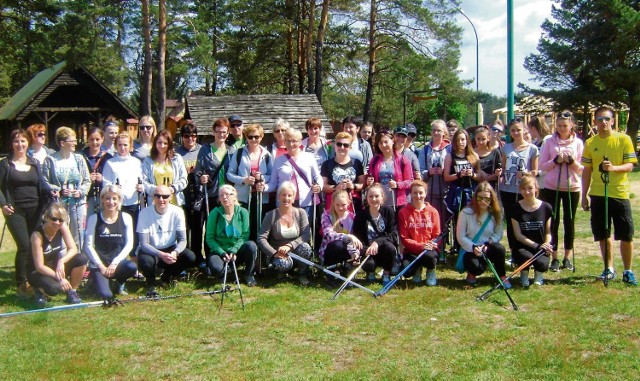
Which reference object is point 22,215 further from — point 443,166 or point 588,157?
point 588,157

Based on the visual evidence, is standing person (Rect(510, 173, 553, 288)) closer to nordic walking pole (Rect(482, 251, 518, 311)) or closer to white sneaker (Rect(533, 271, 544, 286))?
white sneaker (Rect(533, 271, 544, 286))

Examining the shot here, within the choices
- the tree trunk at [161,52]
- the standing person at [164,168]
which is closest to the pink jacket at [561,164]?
the standing person at [164,168]

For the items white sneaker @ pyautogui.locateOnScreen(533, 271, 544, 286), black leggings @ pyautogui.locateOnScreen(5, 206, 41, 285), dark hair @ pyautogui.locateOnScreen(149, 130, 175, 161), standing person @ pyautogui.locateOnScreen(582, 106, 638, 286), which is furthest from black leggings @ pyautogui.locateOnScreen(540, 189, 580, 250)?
black leggings @ pyautogui.locateOnScreen(5, 206, 41, 285)

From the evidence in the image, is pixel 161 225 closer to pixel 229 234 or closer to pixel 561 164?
pixel 229 234

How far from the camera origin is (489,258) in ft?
21.2

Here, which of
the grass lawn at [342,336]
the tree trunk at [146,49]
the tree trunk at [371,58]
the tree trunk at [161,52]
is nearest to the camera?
the grass lawn at [342,336]

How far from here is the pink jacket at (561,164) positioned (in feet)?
22.7

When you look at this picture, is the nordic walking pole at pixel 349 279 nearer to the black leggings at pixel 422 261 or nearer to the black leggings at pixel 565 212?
the black leggings at pixel 422 261

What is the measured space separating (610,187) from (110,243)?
5218 millimetres

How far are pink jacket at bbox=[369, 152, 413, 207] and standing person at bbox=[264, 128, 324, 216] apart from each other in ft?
2.15

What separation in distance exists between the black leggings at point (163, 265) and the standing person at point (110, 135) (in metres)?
1.59

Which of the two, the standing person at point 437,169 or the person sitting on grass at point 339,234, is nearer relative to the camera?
the person sitting on grass at point 339,234

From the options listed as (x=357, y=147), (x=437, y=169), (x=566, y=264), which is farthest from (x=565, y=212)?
(x=357, y=147)

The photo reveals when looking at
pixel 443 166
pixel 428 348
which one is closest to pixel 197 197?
pixel 443 166
